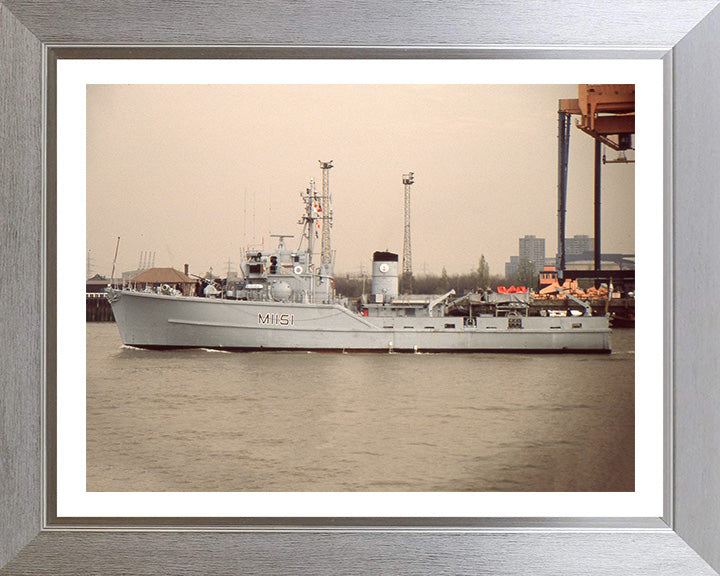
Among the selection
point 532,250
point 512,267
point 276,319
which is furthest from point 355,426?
point 276,319

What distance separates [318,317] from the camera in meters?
4.01

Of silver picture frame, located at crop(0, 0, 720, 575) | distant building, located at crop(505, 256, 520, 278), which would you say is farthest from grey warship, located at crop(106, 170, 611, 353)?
silver picture frame, located at crop(0, 0, 720, 575)

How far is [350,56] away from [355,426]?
1807mm

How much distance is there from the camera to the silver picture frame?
5.01ft

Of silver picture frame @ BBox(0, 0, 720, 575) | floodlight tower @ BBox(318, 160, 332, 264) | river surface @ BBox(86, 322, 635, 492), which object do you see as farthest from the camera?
floodlight tower @ BBox(318, 160, 332, 264)

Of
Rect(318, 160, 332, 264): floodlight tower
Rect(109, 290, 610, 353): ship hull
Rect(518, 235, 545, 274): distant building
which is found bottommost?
Rect(109, 290, 610, 353): ship hull

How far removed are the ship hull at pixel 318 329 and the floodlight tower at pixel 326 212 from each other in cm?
85

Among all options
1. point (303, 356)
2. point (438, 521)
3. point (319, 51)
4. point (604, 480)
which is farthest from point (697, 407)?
point (303, 356)

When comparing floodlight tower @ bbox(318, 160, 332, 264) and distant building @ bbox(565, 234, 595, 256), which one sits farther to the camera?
floodlight tower @ bbox(318, 160, 332, 264)

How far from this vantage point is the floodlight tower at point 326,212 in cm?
278

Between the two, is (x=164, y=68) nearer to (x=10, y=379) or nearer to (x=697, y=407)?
(x=10, y=379)

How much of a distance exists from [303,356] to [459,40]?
2698 millimetres

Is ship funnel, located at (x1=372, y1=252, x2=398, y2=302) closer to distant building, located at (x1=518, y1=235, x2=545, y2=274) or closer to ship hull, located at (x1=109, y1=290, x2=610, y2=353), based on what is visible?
ship hull, located at (x1=109, y1=290, x2=610, y2=353)

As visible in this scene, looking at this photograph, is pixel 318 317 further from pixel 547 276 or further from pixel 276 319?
pixel 547 276
